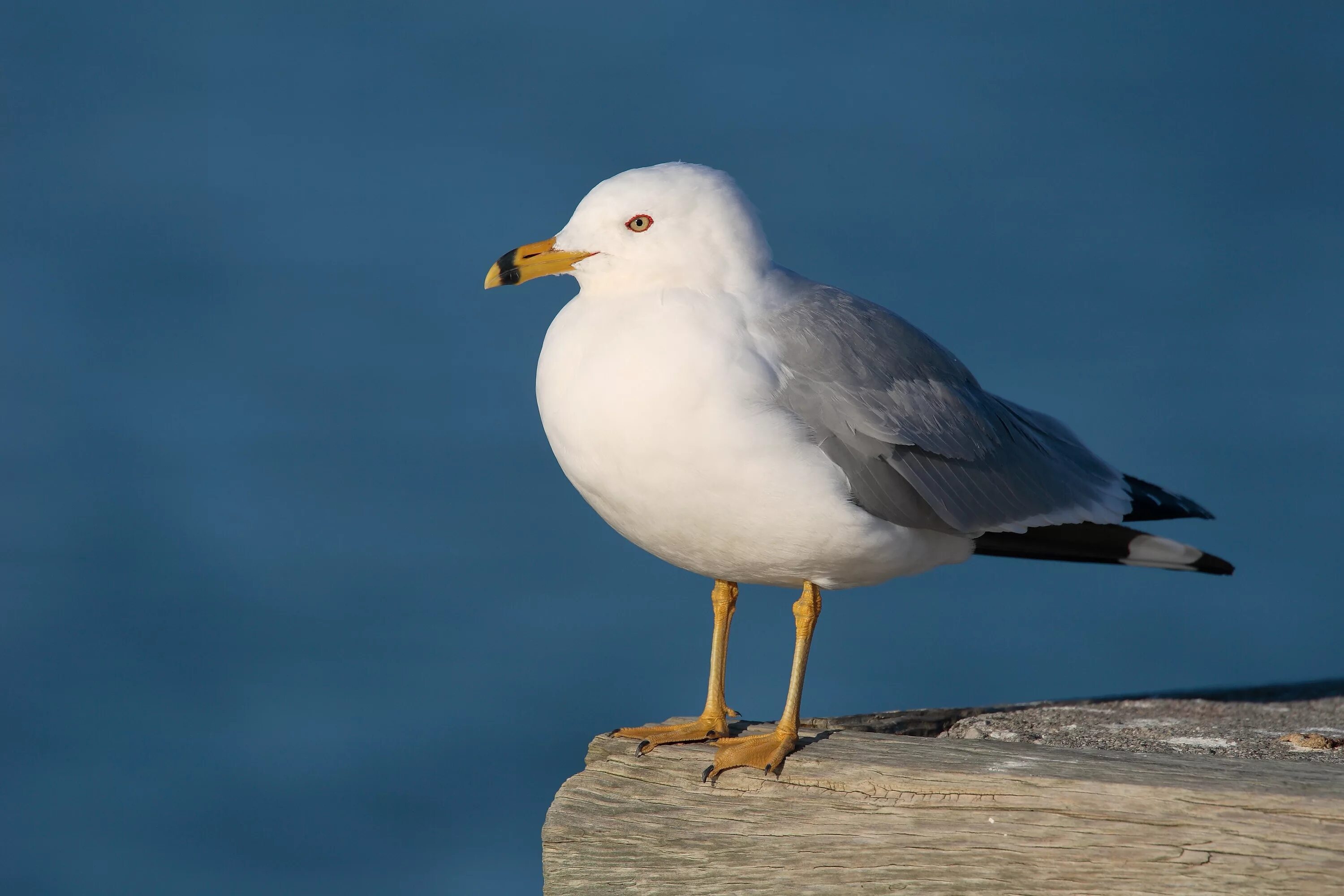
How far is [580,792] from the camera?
10.7ft

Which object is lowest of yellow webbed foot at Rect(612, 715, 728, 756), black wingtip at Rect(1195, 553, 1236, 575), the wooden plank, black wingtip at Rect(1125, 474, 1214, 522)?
the wooden plank

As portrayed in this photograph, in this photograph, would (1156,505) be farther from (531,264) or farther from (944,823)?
(531,264)

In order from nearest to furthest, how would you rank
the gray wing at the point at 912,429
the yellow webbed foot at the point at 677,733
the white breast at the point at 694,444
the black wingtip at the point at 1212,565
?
the white breast at the point at 694,444
the gray wing at the point at 912,429
the yellow webbed foot at the point at 677,733
the black wingtip at the point at 1212,565

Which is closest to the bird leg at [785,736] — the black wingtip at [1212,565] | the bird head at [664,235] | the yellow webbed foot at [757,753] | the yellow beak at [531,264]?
the yellow webbed foot at [757,753]

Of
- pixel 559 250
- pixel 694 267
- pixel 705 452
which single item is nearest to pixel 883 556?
pixel 705 452

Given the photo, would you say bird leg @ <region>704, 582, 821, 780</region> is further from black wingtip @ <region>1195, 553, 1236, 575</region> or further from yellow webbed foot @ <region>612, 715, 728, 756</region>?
black wingtip @ <region>1195, 553, 1236, 575</region>

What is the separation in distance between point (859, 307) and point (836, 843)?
119 cm

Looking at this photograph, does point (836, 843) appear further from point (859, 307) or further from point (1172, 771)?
point (859, 307)

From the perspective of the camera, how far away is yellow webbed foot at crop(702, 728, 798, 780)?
3.09m

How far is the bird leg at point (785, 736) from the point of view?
311 cm

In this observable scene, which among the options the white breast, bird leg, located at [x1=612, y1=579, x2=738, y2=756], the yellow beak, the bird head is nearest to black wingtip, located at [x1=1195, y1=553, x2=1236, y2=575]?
the white breast

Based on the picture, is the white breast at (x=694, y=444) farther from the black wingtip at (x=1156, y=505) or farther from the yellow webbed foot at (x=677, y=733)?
the black wingtip at (x=1156, y=505)

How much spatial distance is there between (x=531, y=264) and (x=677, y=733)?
114 cm

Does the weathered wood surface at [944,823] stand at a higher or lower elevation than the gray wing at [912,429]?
lower
